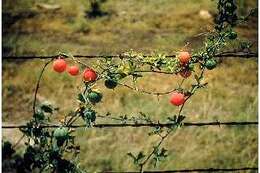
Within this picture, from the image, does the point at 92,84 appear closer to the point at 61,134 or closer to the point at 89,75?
the point at 89,75

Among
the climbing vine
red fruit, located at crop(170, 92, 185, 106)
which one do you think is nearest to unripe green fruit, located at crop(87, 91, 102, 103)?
the climbing vine

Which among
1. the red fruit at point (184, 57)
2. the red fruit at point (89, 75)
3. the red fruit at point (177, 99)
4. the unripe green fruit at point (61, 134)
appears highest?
the red fruit at point (184, 57)

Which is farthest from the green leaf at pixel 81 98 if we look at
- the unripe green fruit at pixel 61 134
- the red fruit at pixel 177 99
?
the red fruit at pixel 177 99

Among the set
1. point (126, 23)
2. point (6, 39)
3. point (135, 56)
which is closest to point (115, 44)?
point (126, 23)

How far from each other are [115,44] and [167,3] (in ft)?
6.68

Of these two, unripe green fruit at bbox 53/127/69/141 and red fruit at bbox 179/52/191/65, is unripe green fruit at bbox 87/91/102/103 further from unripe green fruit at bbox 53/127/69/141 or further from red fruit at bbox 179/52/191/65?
red fruit at bbox 179/52/191/65

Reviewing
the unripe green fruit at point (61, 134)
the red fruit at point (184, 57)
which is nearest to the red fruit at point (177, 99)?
the red fruit at point (184, 57)

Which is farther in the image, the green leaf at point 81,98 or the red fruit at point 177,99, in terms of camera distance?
the red fruit at point 177,99

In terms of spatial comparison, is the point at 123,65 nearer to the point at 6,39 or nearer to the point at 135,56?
the point at 135,56

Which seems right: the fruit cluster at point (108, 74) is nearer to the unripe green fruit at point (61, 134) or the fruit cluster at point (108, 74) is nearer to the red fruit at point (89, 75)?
the red fruit at point (89, 75)

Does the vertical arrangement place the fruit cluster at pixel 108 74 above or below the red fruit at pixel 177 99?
above

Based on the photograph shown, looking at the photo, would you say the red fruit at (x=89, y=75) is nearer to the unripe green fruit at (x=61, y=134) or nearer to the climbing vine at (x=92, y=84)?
the climbing vine at (x=92, y=84)

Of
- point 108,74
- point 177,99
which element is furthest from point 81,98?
point 177,99

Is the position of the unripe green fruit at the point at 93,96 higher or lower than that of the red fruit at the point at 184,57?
lower
